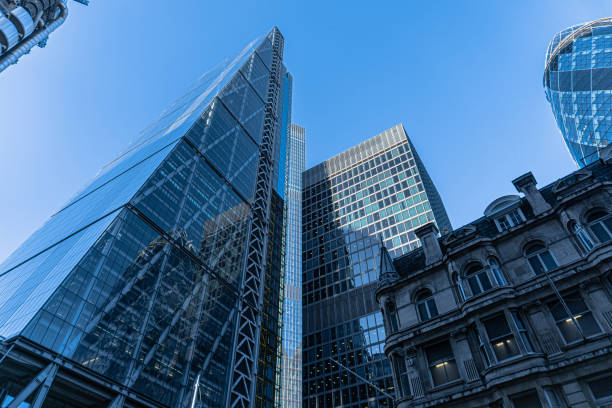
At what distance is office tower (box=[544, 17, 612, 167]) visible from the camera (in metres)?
110

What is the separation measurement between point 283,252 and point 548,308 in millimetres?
82456

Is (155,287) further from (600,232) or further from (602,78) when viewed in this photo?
(602,78)

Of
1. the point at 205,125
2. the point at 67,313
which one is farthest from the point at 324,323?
the point at 67,313

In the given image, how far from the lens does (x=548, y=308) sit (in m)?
19.6

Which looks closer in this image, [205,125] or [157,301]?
[157,301]

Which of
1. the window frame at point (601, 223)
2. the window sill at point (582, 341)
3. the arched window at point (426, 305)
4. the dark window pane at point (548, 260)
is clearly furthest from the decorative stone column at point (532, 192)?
the arched window at point (426, 305)

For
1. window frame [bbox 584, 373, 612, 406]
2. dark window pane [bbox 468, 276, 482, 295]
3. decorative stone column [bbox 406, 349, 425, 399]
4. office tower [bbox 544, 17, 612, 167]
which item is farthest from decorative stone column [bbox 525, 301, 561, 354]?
office tower [bbox 544, 17, 612, 167]

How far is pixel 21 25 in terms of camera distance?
8138cm

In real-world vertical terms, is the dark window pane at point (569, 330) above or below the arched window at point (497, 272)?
below

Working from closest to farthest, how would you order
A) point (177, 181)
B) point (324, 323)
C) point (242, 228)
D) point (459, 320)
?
1. point (459, 320)
2. point (177, 181)
3. point (242, 228)
4. point (324, 323)

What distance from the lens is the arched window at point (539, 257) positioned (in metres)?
21.0

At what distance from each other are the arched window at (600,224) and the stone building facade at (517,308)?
0.16 ft

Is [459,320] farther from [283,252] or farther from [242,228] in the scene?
[283,252]

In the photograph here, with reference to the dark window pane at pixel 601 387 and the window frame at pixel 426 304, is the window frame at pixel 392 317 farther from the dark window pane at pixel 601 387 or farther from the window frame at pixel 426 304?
the dark window pane at pixel 601 387
